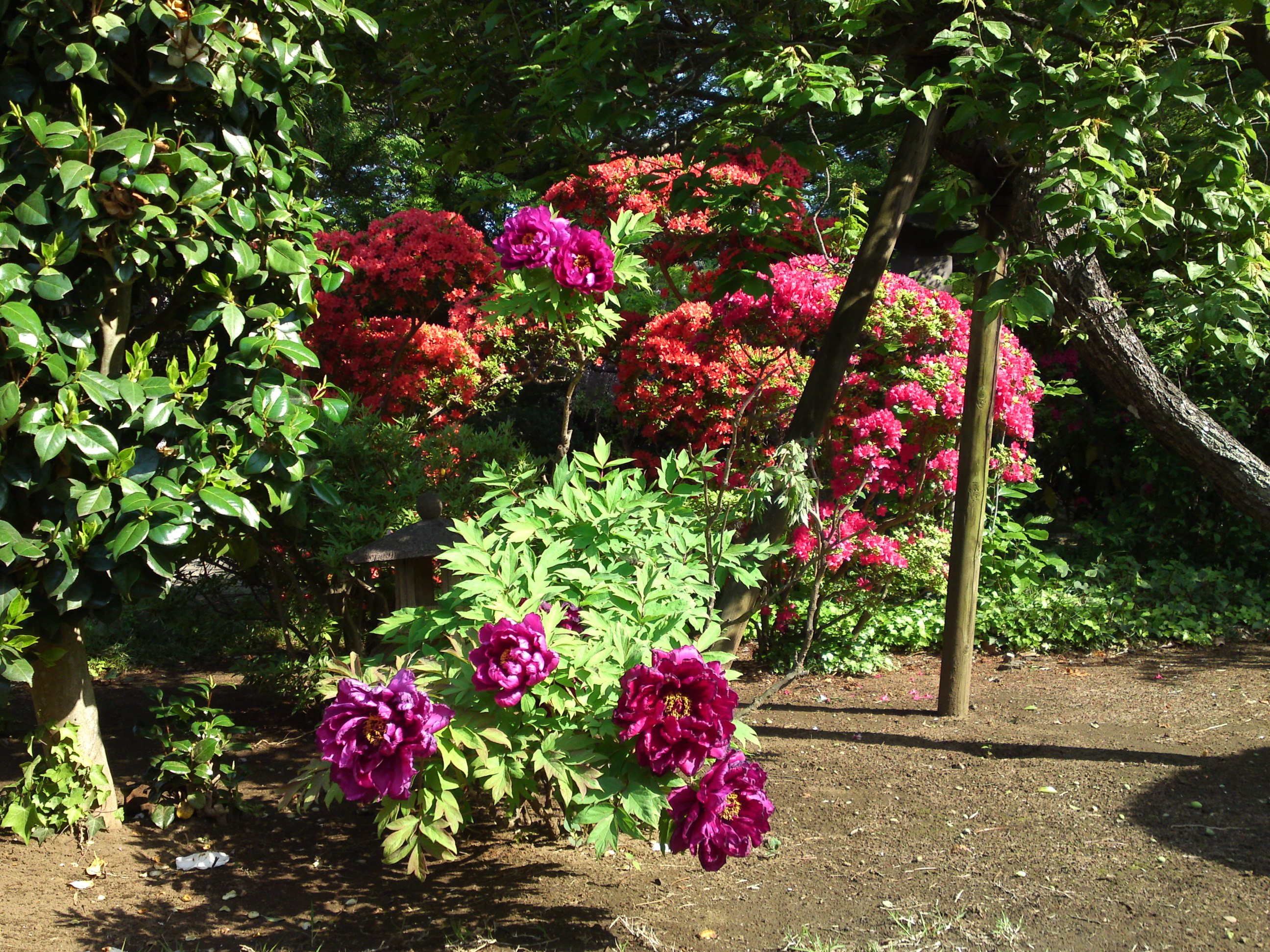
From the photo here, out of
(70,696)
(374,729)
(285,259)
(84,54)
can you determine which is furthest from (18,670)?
(84,54)

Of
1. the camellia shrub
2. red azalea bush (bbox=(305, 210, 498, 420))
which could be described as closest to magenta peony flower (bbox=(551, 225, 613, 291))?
the camellia shrub

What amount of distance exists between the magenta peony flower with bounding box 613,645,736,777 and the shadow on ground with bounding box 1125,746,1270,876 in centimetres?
200

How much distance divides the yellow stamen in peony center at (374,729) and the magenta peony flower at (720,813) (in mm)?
655

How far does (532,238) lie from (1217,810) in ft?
9.96

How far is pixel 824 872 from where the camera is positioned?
2973 millimetres

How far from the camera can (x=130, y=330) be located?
3266 millimetres

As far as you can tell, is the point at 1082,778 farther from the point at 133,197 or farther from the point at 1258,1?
the point at 133,197

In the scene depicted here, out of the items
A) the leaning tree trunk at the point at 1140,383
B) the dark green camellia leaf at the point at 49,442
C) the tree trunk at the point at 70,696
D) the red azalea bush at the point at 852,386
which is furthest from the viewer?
the red azalea bush at the point at 852,386

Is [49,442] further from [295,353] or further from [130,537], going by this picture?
[295,353]

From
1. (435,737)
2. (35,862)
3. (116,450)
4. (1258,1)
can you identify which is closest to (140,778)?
(35,862)

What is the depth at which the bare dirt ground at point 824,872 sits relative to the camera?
2594 millimetres

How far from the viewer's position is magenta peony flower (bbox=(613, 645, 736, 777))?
6.50ft

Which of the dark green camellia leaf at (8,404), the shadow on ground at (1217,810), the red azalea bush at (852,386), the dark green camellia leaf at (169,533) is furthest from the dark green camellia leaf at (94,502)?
the shadow on ground at (1217,810)

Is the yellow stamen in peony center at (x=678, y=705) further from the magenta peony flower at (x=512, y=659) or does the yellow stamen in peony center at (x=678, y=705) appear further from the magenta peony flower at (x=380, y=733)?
the magenta peony flower at (x=380, y=733)
